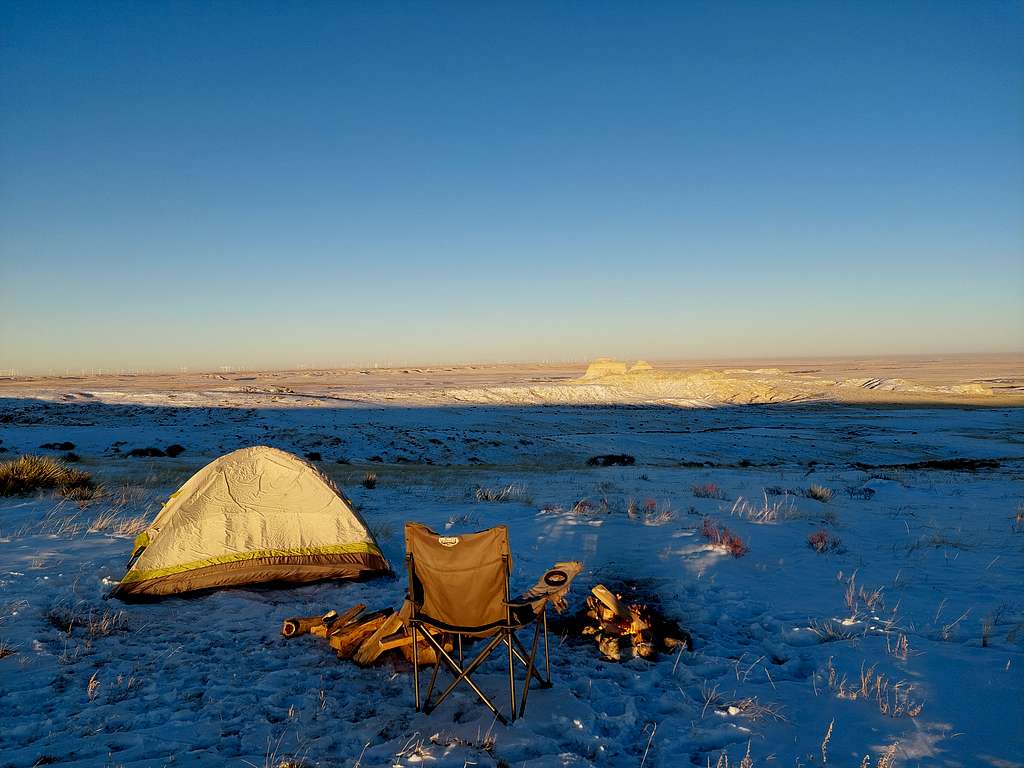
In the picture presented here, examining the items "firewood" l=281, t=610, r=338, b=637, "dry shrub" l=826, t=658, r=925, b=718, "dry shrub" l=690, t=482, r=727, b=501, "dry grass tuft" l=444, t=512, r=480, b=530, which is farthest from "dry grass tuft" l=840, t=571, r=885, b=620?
"dry shrub" l=690, t=482, r=727, b=501

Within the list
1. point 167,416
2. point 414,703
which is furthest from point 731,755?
point 167,416

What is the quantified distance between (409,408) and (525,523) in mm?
32480

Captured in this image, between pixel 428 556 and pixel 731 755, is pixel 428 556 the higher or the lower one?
the higher one

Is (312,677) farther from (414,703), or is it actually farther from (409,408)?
(409,408)

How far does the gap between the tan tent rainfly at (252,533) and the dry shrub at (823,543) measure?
20.3 feet

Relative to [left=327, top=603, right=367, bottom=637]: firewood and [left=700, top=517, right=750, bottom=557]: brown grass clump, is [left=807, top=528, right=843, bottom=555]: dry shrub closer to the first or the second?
[left=700, top=517, right=750, bottom=557]: brown grass clump

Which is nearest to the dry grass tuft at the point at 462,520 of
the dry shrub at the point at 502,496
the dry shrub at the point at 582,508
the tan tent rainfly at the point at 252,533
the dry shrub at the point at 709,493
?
the dry shrub at the point at 502,496

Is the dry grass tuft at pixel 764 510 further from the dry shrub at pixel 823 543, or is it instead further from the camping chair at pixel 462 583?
the camping chair at pixel 462 583

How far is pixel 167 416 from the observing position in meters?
34.7

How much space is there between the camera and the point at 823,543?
8.57 m

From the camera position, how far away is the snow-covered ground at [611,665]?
13.1 feet

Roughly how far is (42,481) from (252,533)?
818 cm

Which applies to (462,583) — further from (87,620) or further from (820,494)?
(820,494)

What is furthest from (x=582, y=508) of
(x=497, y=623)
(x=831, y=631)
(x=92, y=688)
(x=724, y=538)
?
(x=92, y=688)
